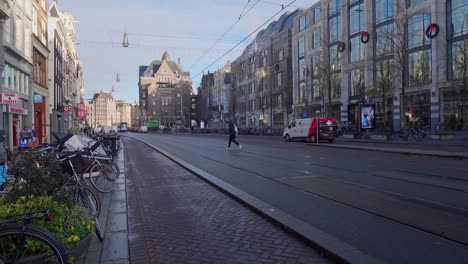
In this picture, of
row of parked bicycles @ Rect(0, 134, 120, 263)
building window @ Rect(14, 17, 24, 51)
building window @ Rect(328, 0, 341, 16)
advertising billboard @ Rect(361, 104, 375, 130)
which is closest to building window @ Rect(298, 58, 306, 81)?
building window @ Rect(328, 0, 341, 16)

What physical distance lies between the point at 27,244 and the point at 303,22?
59347 mm

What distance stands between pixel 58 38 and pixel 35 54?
18.4 meters

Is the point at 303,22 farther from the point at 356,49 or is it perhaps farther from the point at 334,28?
the point at 356,49

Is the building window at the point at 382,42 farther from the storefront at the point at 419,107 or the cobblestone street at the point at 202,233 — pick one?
the cobblestone street at the point at 202,233

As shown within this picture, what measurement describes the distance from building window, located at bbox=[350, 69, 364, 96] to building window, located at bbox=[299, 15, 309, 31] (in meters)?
13.6

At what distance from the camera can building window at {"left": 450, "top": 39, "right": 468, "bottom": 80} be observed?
2914 centimetres

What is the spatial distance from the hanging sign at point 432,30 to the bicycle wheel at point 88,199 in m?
37.4

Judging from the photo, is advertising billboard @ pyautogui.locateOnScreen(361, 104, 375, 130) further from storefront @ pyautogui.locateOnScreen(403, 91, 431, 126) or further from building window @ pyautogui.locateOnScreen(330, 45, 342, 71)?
building window @ pyautogui.locateOnScreen(330, 45, 342, 71)

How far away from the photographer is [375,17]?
43.8 m

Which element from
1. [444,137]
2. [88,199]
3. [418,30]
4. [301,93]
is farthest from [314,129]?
[301,93]

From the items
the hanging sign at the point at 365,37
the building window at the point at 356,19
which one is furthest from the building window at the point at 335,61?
the hanging sign at the point at 365,37

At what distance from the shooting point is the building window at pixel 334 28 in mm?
50312

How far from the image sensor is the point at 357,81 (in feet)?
153

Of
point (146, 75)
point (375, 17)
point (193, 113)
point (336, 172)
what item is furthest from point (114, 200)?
point (146, 75)
